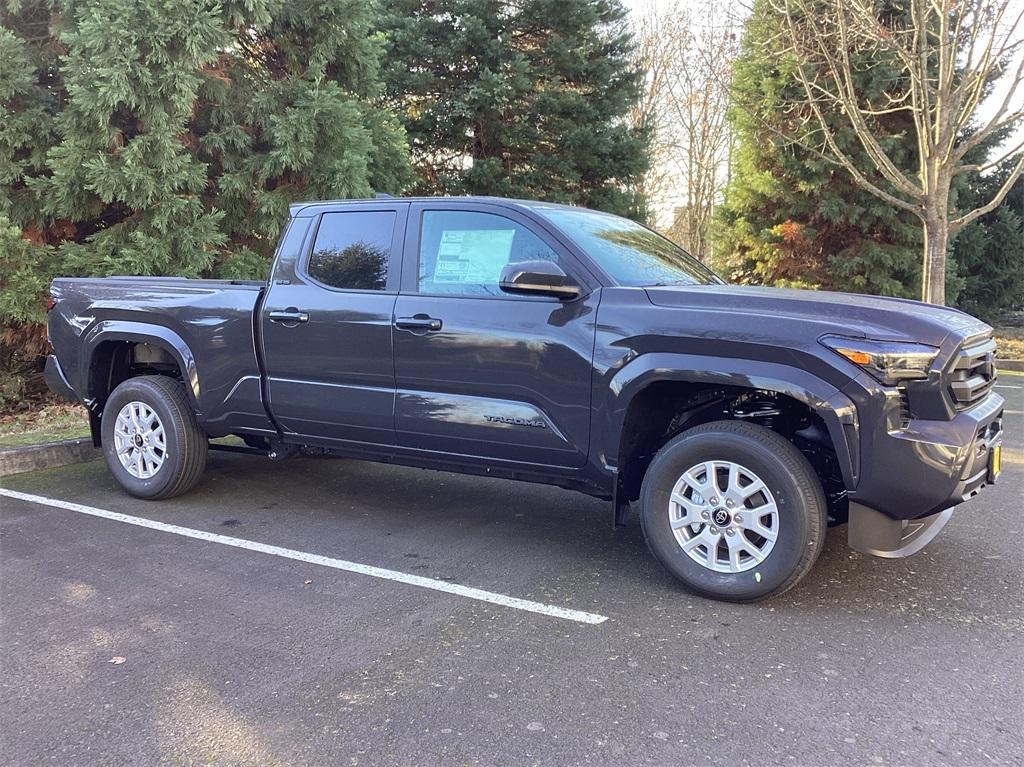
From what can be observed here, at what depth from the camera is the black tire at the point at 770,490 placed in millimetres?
3480

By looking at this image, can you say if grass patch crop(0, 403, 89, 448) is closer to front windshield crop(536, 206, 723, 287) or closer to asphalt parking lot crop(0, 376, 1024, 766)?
asphalt parking lot crop(0, 376, 1024, 766)

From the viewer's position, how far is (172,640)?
3348mm

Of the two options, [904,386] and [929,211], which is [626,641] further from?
[929,211]

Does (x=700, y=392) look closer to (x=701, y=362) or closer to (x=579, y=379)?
(x=701, y=362)

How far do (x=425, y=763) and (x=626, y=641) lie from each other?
3.57 ft

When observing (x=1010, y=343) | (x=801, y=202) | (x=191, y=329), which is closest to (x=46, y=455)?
(x=191, y=329)

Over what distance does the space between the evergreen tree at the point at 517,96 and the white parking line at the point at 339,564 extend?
10.5 m

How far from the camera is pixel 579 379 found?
3957 mm

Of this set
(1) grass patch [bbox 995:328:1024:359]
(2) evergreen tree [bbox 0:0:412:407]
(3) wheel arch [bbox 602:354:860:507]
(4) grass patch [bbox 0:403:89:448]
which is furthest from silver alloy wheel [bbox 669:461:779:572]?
(1) grass patch [bbox 995:328:1024:359]

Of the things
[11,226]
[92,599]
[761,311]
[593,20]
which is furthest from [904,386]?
[593,20]

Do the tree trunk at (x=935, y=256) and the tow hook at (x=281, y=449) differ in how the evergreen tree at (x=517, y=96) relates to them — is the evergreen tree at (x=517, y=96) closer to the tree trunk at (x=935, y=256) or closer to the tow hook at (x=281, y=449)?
the tree trunk at (x=935, y=256)

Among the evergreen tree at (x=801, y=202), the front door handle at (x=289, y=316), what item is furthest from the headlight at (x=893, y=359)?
the evergreen tree at (x=801, y=202)

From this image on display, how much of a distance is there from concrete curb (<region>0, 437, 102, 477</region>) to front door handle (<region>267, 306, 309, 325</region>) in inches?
105

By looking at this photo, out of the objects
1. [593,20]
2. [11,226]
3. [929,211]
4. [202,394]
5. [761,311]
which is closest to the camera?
[761,311]
